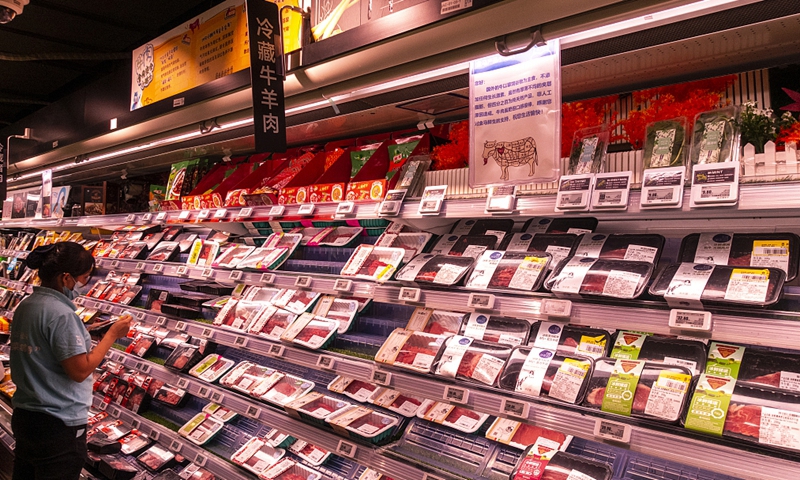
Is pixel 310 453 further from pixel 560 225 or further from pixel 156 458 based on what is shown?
pixel 560 225

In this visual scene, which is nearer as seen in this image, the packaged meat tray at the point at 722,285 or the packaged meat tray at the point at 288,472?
the packaged meat tray at the point at 722,285

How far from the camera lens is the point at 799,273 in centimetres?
164

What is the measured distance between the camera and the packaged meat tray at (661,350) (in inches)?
66.2

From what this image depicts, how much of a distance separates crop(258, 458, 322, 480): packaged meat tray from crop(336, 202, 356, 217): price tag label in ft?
4.09

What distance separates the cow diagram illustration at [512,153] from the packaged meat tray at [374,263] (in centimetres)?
77

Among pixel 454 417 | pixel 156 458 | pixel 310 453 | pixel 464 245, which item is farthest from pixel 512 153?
pixel 156 458

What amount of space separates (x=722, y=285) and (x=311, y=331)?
5.98 ft

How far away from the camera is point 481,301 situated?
1.95 m

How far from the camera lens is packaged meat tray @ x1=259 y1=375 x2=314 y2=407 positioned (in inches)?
109

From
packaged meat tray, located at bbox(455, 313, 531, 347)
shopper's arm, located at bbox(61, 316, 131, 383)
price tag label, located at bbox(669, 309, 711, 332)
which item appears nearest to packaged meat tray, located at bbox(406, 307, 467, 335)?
packaged meat tray, located at bbox(455, 313, 531, 347)

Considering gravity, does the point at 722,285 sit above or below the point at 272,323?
above

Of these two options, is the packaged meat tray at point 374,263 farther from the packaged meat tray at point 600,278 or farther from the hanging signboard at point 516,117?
the packaged meat tray at point 600,278

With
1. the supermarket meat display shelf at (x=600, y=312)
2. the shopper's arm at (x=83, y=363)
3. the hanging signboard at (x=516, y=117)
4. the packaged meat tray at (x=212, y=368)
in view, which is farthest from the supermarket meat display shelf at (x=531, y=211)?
the shopper's arm at (x=83, y=363)

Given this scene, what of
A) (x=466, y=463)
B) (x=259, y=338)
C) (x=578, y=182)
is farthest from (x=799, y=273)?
(x=259, y=338)
